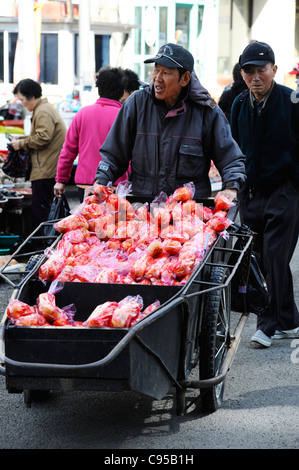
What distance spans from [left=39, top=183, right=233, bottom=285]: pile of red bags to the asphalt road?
32.6 inches

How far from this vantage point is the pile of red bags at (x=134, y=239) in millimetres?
3924

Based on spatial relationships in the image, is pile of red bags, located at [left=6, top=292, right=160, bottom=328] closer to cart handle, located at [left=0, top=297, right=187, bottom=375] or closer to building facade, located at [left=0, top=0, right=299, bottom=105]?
cart handle, located at [left=0, top=297, right=187, bottom=375]

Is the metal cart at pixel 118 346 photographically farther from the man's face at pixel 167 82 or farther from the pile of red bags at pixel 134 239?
the man's face at pixel 167 82

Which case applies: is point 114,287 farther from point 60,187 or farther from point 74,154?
point 74,154

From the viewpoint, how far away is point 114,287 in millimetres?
3787

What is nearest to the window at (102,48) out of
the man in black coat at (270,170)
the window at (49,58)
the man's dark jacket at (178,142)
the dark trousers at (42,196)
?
the window at (49,58)

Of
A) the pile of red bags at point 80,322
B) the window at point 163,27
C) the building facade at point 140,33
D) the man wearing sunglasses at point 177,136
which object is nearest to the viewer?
the pile of red bags at point 80,322

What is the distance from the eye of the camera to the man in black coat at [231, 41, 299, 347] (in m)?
5.50

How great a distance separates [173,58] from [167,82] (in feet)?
0.51

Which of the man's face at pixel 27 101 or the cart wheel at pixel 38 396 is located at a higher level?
the man's face at pixel 27 101

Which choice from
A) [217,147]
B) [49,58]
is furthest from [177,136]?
[49,58]

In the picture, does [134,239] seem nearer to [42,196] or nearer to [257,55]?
[257,55]

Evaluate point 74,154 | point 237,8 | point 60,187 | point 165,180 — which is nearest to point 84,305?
point 165,180
